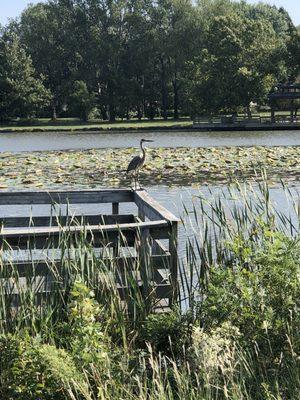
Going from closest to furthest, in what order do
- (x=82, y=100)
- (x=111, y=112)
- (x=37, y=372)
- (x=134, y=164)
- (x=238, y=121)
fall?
(x=37, y=372)
(x=134, y=164)
(x=238, y=121)
(x=82, y=100)
(x=111, y=112)

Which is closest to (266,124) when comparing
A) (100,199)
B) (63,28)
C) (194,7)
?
(194,7)

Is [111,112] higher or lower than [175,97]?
lower

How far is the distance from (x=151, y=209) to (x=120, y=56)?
7749cm

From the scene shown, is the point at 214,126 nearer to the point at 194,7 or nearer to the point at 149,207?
the point at 194,7

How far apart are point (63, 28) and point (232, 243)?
8372cm

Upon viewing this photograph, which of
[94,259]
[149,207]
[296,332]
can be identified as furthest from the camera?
[149,207]

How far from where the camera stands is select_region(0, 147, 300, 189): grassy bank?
21.2 metres

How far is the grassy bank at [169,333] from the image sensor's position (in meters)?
4.85

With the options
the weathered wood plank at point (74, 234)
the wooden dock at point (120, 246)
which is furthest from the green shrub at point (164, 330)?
the weathered wood plank at point (74, 234)

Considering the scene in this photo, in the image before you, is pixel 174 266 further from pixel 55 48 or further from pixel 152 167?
pixel 55 48

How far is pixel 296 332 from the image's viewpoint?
17.9 ft

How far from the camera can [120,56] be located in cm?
8369

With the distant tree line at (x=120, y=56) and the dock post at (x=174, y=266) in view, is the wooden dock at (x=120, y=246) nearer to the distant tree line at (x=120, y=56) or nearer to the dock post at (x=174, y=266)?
the dock post at (x=174, y=266)

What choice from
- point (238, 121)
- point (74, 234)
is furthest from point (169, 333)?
point (238, 121)
